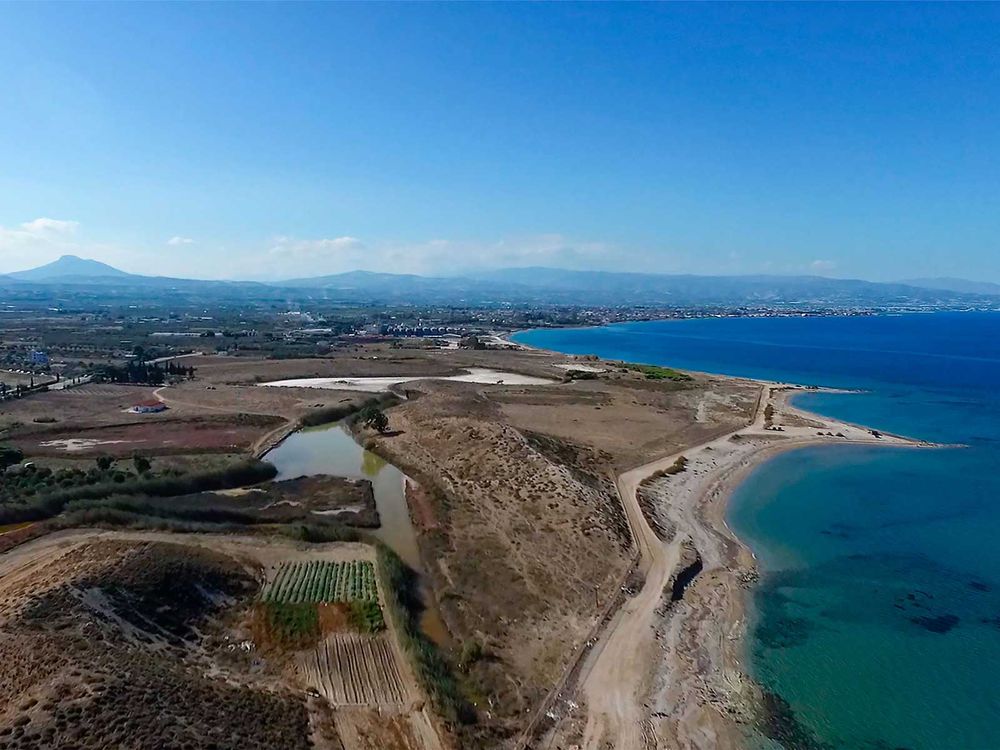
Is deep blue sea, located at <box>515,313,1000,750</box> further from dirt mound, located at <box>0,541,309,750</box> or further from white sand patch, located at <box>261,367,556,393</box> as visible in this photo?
white sand patch, located at <box>261,367,556,393</box>

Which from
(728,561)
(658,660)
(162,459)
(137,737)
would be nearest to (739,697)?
(658,660)

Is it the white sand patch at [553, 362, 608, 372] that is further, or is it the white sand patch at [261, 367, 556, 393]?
the white sand patch at [553, 362, 608, 372]

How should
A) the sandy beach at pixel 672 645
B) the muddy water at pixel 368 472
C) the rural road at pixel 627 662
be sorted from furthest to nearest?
the muddy water at pixel 368 472 → the sandy beach at pixel 672 645 → the rural road at pixel 627 662

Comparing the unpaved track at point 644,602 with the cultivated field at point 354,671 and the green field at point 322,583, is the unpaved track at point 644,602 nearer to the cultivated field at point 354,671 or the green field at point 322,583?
the cultivated field at point 354,671

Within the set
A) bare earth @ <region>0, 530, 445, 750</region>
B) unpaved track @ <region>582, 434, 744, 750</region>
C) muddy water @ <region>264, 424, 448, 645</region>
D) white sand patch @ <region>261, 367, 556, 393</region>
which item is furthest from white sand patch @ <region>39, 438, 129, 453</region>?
unpaved track @ <region>582, 434, 744, 750</region>

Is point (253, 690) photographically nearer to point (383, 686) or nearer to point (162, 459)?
point (383, 686)

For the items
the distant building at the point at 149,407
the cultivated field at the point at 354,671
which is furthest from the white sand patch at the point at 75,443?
the cultivated field at the point at 354,671
